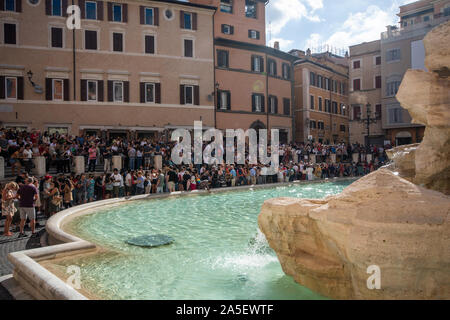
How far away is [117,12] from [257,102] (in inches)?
532

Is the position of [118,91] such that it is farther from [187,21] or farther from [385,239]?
[385,239]

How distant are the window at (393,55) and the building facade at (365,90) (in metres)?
1.84

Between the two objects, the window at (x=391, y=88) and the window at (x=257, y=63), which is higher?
the window at (x=257, y=63)

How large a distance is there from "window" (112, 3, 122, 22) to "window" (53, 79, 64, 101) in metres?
5.88

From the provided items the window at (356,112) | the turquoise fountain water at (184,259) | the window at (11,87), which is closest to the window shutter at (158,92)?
the window at (11,87)

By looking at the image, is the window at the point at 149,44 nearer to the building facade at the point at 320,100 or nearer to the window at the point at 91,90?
the window at the point at 91,90

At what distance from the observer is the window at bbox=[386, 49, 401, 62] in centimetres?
Result: 3728

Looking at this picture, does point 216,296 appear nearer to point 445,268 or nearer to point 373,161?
point 445,268

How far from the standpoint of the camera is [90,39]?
80.1ft

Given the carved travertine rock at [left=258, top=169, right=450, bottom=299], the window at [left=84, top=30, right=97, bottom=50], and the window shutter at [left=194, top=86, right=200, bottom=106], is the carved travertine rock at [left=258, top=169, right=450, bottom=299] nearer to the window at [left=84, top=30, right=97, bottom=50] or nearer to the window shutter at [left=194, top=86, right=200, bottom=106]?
the window at [left=84, top=30, right=97, bottom=50]

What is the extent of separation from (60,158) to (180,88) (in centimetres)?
1283

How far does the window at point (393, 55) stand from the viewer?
3728 cm

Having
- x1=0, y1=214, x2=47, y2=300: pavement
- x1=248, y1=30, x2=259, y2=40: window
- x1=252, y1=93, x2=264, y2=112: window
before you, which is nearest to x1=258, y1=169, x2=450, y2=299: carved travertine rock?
x1=0, y1=214, x2=47, y2=300: pavement

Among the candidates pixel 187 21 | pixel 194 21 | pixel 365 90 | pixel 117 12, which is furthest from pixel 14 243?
pixel 365 90
